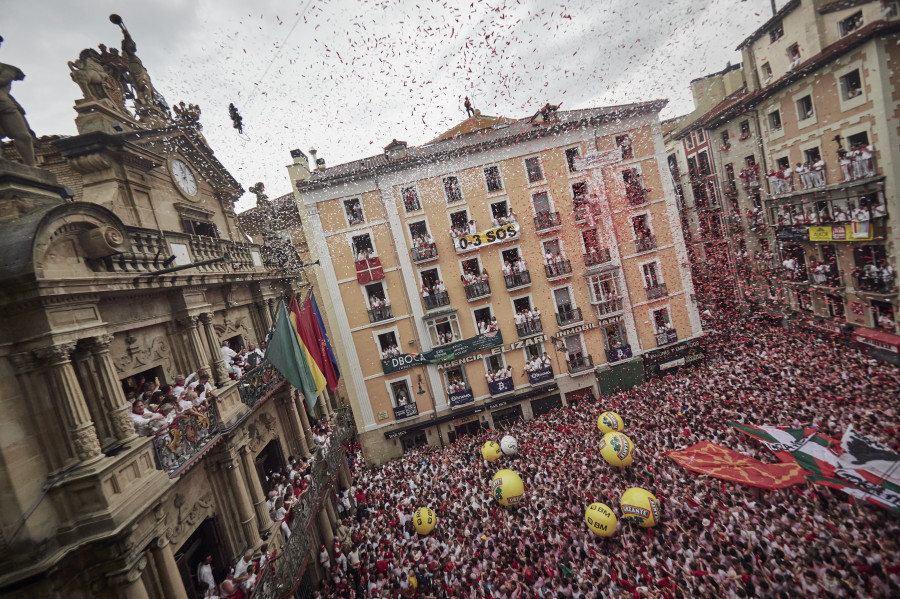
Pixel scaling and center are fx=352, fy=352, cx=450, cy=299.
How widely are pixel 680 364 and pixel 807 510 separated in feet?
43.0

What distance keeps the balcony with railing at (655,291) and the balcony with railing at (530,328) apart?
6.78 meters

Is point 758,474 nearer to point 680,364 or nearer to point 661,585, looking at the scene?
point 661,585

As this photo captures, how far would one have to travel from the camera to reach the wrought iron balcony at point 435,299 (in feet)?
65.0

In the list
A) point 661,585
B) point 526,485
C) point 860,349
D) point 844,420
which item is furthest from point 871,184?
point 526,485

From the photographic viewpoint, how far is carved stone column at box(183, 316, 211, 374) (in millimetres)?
9461

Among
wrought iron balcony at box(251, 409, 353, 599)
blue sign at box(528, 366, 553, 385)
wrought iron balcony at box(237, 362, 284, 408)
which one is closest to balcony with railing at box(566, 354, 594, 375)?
blue sign at box(528, 366, 553, 385)

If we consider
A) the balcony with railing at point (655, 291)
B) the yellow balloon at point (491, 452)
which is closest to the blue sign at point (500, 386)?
the yellow balloon at point (491, 452)

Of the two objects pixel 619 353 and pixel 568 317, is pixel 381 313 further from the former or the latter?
pixel 619 353

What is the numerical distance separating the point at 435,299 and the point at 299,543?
12468mm

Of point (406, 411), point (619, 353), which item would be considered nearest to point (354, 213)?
point (406, 411)

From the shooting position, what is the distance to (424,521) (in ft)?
40.9

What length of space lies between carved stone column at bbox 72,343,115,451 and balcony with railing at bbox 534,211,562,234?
743 inches

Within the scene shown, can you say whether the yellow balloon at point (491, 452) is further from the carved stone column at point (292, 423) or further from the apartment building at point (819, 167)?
the apartment building at point (819, 167)

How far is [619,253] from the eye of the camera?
20734 millimetres
